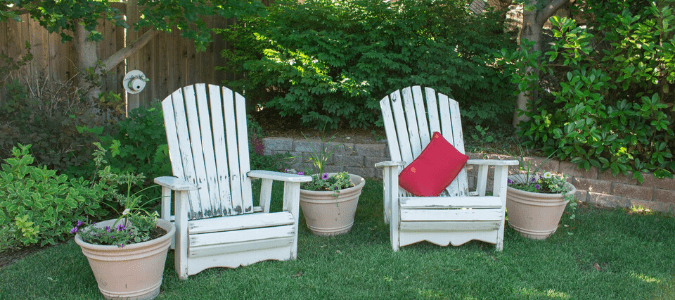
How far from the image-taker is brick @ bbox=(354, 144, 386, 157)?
445cm

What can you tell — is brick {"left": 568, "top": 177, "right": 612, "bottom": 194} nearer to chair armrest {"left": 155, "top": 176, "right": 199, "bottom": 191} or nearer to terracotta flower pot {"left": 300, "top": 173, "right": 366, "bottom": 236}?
terracotta flower pot {"left": 300, "top": 173, "right": 366, "bottom": 236}

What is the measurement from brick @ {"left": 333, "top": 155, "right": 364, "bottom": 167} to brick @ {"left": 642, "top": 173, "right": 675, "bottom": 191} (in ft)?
7.60

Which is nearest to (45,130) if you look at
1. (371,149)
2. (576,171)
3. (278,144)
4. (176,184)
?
(176,184)

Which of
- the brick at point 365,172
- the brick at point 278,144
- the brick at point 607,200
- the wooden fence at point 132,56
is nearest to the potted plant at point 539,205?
the brick at point 607,200

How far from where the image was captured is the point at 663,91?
11.3ft

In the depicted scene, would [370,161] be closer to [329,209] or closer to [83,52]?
[329,209]

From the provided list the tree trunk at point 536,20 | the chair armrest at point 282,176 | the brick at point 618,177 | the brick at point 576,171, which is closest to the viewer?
the chair armrest at point 282,176

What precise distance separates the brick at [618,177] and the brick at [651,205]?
0.15 meters

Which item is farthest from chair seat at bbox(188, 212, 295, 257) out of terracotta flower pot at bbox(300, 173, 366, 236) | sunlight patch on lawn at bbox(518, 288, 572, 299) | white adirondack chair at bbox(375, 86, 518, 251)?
sunlight patch on lawn at bbox(518, 288, 572, 299)

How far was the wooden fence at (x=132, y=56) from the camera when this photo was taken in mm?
3707

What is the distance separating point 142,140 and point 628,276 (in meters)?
3.09

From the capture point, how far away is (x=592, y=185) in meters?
3.81

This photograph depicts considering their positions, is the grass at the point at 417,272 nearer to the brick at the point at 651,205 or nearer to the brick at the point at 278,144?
the brick at the point at 651,205

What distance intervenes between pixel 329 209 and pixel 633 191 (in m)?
2.45
